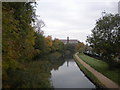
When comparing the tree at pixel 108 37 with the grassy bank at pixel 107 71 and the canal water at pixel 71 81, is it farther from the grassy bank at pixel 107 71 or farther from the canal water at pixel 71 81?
the canal water at pixel 71 81

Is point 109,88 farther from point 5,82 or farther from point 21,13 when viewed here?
point 21,13

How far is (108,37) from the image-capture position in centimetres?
2011

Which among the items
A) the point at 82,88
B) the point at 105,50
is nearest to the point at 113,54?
the point at 105,50

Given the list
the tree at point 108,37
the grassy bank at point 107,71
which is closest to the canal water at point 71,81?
the grassy bank at point 107,71

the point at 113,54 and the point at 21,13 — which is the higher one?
the point at 21,13

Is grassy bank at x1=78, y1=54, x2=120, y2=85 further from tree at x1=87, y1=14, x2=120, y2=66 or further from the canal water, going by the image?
the canal water

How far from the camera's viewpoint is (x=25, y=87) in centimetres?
1253

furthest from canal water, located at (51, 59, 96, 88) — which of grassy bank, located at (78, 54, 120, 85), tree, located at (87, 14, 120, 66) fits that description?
tree, located at (87, 14, 120, 66)

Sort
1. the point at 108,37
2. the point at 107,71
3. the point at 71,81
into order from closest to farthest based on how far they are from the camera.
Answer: the point at 71,81 → the point at 107,71 → the point at 108,37

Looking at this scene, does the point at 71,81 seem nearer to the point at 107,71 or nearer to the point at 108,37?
the point at 107,71

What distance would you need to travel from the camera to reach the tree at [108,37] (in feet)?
63.9

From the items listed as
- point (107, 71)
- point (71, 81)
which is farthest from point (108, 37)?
point (71, 81)

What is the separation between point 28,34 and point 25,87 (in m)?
8.83

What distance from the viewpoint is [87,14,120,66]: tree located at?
767 inches
